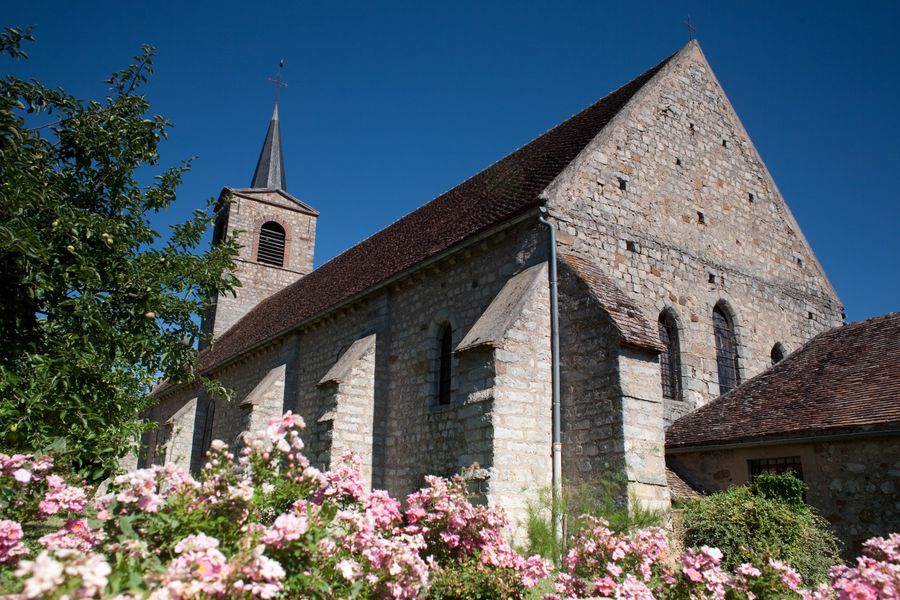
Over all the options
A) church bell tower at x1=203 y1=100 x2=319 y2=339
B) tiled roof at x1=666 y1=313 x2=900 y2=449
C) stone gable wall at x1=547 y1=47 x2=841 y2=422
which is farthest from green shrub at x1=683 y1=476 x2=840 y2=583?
church bell tower at x1=203 y1=100 x2=319 y2=339

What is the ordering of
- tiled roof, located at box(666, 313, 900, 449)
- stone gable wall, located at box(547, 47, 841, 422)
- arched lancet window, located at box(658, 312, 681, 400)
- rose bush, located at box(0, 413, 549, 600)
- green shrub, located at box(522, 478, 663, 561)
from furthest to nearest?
arched lancet window, located at box(658, 312, 681, 400) < stone gable wall, located at box(547, 47, 841, 422) < tiled roof, located at box(666, 313, 900, 449) < green shrub, located at box(522, 478, 663, 561) < rose bush, located at box(0, 413, 549, 600)

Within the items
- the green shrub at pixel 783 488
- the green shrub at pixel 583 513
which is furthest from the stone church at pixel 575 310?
the green shrub at pixel 783 488

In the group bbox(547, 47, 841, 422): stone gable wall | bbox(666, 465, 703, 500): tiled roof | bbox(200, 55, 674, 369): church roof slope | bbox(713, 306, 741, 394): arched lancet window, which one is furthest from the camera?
bbox(713, 306, 741, 394): arched lancet window

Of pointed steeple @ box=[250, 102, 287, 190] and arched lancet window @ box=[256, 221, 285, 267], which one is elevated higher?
pointed steeple @ box=[250, 102, 287, 190]

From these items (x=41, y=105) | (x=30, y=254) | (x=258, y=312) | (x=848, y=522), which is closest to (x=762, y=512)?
(x=848, y=522)

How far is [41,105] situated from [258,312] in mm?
21127

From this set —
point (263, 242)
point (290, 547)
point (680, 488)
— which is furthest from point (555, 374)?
point (263, 242)

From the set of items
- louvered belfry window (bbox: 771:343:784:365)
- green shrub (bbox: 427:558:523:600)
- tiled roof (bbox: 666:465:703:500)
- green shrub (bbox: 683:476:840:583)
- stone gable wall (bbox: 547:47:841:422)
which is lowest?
green shrub (bbox: 427:558:523:600)

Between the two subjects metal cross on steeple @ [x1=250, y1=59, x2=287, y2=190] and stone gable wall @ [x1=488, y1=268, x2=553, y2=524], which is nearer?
stone gable wall @ [x1=488, y1=268, x2=553, y2=524]

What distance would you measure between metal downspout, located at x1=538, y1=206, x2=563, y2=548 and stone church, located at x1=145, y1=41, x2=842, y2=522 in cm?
12

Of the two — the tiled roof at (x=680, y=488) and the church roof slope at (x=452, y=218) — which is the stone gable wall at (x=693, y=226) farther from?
the tiled roof at (x=680, y=488)

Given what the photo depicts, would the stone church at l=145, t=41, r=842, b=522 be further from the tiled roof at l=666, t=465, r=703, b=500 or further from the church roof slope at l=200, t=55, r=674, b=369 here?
the tiled roof at l=666, t=465, r=703, b=500

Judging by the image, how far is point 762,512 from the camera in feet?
28.1

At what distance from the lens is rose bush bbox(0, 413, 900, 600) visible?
9.66ft
